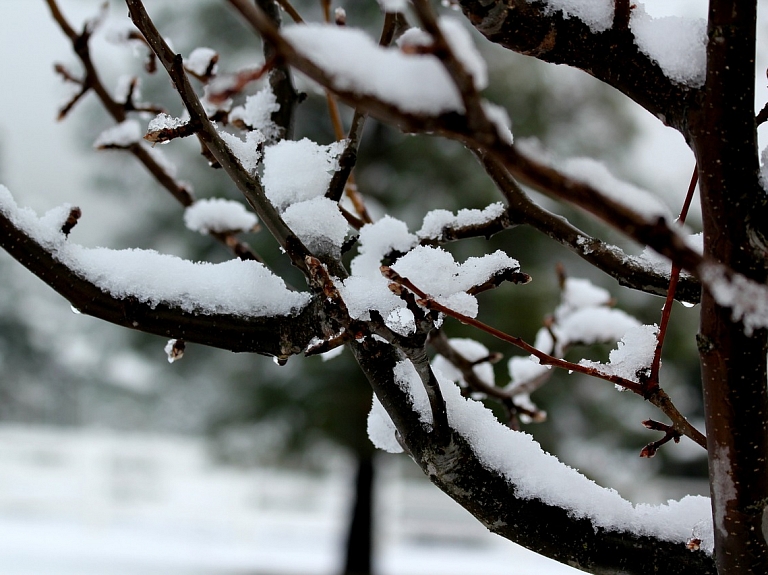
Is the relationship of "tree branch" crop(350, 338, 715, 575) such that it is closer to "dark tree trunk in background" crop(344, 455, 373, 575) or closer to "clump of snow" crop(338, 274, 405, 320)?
"clump of snow" crop(338, 274, 405, 320)

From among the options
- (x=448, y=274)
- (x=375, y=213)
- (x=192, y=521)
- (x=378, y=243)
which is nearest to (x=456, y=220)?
(x=378, y=243)

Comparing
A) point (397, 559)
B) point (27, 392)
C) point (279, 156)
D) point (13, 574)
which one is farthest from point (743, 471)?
point (27, 392)

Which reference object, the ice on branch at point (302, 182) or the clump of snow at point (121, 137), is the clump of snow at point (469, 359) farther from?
the clump of snow at point (121, 137)

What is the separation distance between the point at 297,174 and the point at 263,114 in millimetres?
179

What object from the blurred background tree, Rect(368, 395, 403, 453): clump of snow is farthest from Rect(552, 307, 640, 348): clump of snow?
the blurred background tree

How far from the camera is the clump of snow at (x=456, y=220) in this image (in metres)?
0.68

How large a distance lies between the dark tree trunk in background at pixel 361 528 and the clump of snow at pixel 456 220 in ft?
13.6

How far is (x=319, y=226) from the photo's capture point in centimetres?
58

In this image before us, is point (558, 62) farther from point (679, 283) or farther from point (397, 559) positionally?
point (397, 559)

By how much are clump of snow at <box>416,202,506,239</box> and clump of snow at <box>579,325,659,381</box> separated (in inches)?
7.8

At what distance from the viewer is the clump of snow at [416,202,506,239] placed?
0.68 meters

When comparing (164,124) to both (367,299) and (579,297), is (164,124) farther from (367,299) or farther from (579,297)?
(579,297)

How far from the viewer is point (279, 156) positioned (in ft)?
2.10

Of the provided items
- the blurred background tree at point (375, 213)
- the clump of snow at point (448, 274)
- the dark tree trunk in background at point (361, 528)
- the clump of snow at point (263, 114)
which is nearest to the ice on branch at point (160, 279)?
the clump of snow at point (448, 274)
